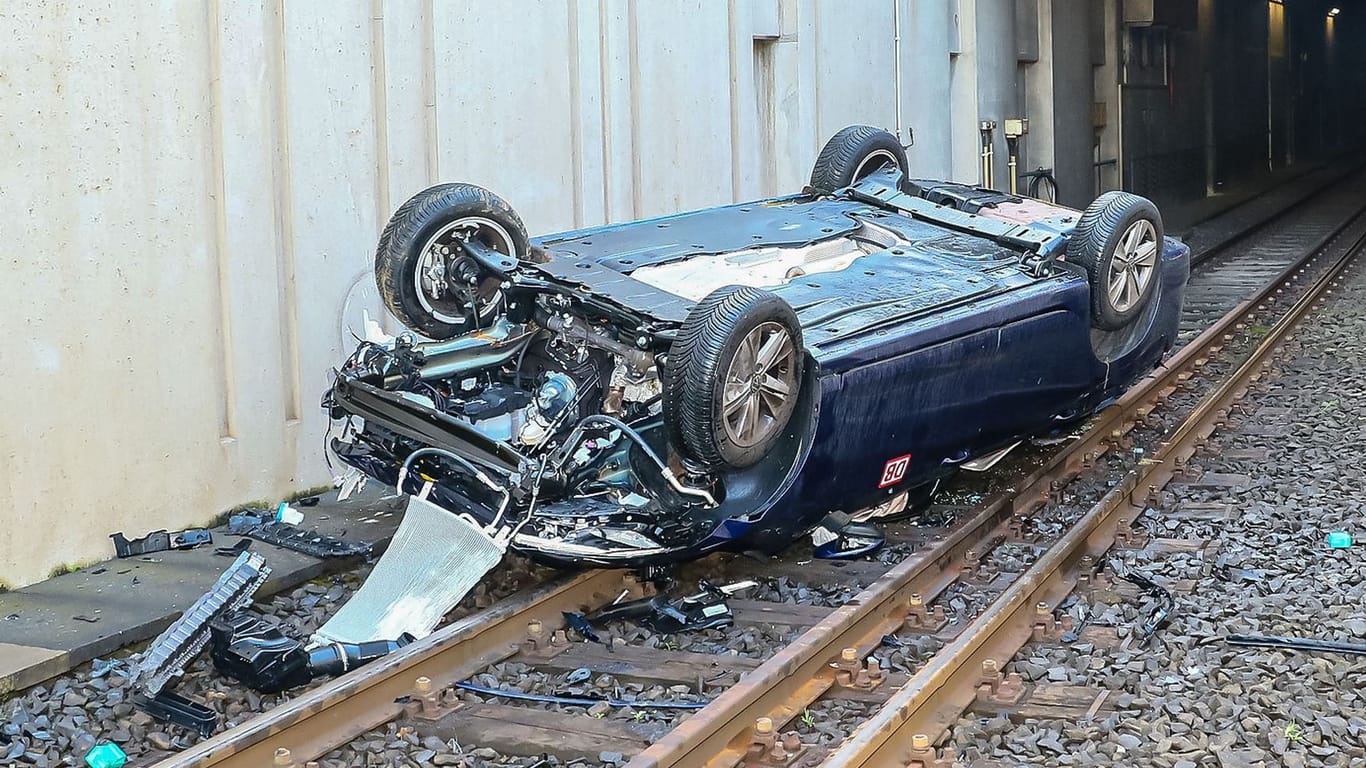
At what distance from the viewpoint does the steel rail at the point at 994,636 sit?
411 cm

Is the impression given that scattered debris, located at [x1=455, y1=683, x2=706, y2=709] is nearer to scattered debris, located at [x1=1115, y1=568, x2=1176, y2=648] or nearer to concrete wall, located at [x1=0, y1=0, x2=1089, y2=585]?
scattered debris, located at [x1=1115, y1=568, x2=1176, y2=648]

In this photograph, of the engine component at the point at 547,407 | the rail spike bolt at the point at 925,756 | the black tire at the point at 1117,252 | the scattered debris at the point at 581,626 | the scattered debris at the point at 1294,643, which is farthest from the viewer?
the black tire at the point at 1117,252

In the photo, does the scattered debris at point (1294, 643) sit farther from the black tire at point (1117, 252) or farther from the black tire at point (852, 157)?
the black tire at point (852, 157)

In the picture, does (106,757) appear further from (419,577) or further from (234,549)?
(234,549)

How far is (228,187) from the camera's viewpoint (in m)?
7.23

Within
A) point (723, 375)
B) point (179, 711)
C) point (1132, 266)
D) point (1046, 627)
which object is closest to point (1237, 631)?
point (1046, 627)

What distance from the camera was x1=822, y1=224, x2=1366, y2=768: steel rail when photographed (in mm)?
4109

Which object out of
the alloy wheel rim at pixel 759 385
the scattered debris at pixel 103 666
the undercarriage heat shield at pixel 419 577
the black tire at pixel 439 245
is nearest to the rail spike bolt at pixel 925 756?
the alloy wheel rim at pixel 759 385

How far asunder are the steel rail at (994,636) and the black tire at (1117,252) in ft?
2.81

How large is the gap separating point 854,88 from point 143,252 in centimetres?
863

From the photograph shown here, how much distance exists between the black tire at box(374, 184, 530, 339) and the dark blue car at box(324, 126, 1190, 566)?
1 cm

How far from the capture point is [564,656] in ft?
16.9

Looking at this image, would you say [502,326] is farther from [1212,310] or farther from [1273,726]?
[1212,310]

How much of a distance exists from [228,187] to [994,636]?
437 cm
